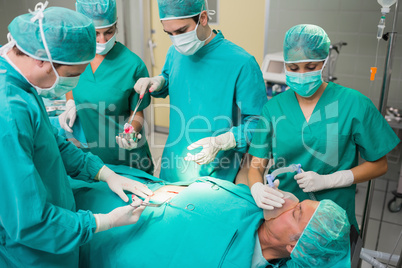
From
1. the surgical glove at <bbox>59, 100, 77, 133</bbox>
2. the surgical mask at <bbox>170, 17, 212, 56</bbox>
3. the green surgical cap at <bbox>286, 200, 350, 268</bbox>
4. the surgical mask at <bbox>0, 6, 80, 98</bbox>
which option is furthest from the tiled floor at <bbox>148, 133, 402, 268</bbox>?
the surgical mask at <bbox>0, 6, 80, 98</bbox>

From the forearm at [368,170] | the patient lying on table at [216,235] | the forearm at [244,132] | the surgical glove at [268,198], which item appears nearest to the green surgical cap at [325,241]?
the patient lying on table at [216,235]

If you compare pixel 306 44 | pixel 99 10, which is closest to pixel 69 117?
pixel 99 10

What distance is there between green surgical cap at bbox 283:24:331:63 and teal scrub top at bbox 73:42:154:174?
35.9 inches

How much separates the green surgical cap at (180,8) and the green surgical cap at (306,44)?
45cm

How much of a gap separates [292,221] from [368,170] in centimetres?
45

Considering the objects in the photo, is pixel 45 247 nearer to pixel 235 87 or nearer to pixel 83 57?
pixel 83 57

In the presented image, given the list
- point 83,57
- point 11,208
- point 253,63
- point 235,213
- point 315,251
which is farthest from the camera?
point 253,63

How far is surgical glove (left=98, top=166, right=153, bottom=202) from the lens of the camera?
155cm

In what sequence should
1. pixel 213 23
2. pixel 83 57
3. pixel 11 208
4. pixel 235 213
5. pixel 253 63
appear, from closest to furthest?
pixel 11 208, pixel 83 57, pixel 235 213, pixel 253 63, pixel 213 23

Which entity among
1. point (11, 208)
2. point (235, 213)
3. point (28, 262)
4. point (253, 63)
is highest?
point (253, 63)

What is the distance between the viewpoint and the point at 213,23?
13.2ft

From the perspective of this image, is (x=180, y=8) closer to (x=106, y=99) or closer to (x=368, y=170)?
(x=106, y=99)

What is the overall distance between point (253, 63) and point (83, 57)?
93 cm

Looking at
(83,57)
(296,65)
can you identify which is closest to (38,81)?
(83,57)
